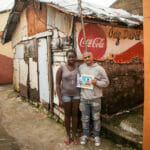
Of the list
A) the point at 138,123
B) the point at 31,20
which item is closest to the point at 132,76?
the point at 138,123

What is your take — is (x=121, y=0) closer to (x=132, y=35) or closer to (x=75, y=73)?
(x=132, y=35)

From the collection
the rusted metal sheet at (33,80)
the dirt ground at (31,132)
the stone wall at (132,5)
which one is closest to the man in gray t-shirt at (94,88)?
the dirt ground at (31,132)

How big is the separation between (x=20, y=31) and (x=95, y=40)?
15.0 ft

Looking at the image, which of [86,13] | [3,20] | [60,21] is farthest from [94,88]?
[3,20]

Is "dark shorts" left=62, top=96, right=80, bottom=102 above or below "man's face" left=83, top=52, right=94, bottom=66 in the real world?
below

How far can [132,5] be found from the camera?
1262cm

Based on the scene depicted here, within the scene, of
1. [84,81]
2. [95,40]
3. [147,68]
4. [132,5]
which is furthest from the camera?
[132,5]

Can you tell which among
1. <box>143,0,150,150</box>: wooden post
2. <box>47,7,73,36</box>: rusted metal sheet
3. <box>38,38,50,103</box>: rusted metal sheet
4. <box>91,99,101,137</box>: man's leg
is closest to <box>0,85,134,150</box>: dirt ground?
<box>91,99,101,137</box>: man's leg

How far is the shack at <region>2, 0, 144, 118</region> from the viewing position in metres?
4.43

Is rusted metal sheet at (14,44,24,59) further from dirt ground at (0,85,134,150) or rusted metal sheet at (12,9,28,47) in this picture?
dirt ground at (0,85,134,150)

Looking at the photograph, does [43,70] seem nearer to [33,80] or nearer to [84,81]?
[33,80]

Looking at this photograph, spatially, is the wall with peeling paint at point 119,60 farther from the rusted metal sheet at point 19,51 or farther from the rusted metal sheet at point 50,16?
the rusted metal sheet at point 19,51

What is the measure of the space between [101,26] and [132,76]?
7.13 feet

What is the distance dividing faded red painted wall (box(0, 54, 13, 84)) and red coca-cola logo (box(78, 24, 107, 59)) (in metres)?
8.91
